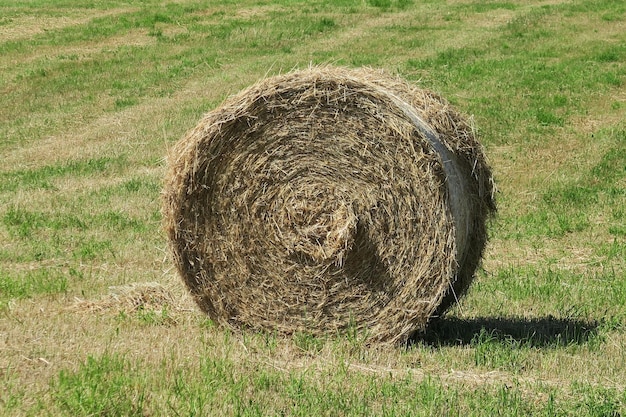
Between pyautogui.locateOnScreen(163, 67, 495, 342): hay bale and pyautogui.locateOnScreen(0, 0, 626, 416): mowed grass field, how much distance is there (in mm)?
288

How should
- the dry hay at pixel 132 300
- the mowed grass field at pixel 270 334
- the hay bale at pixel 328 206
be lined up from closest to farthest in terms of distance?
1. the mowed grass field at pixel 270 334
2. the hay bale at pixel 328 206
3. the dry hay at pixel 132 300

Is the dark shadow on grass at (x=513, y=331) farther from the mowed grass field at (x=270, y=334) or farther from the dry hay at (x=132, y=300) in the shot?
the dry hay at (x=132, y=300)

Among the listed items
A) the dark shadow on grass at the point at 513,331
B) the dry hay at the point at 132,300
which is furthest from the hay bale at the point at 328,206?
the dry hay at the point at 132,300

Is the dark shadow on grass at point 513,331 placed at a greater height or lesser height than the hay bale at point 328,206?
lesser

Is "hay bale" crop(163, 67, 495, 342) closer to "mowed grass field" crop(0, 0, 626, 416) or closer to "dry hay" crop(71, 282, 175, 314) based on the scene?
"mowed grass field" crop(0, 0, 626, 416)

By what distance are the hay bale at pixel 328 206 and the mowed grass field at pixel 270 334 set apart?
29 centimetres

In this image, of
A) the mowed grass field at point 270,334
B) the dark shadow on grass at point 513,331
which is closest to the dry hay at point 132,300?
the mowed grass field at point 270,334

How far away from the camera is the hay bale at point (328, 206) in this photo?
7008 mm

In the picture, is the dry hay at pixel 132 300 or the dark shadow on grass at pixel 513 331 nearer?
the dark shadow on grass at pixel 513 331

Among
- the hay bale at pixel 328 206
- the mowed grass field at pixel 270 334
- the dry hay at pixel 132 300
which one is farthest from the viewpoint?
the dry hay at pixel 132 300

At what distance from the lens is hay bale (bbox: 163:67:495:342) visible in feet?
23.0

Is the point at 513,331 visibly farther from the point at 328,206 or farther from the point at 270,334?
the point at 270,334

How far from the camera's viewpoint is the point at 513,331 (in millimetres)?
7387

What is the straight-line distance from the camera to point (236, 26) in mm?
25453
